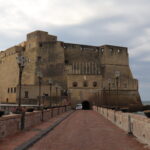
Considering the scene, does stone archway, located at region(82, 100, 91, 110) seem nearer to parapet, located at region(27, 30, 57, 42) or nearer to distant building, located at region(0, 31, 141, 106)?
distant building, located at region(0, 31, 141, 106)

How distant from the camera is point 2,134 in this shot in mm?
7617

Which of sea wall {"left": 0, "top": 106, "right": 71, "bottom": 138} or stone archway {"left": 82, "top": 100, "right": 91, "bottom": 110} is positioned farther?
stone archway {"left": 82, "top": 100, "right": 91, "bottom": 110}

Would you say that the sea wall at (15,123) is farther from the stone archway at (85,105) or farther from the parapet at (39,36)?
the parapet at (39,36)

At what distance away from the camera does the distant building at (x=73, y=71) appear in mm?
46250

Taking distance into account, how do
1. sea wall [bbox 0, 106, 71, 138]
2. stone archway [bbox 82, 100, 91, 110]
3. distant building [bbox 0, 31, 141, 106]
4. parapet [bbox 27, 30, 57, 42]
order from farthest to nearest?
parapet [bbox 27, 30, 57, 42] < stone archway [bbox 82, 100, 91, 110] < distant building [bbox 0, 31, 141, 106] < sea wall [bbox 0, 106, 71, 138]

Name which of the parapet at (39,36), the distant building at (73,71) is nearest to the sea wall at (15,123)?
the distant building at (73,71)

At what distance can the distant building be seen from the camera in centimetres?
4625

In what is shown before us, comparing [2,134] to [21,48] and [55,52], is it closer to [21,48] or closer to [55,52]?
Result: [55,52]

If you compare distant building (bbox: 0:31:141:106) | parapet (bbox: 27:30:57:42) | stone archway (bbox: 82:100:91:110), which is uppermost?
parapet (bbox: 27:30:57:42)

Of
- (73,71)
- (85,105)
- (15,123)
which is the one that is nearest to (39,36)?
(73,71)

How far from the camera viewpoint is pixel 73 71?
48.6 m

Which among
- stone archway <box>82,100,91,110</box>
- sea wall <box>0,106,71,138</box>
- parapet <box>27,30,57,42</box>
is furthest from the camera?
parapet <box>27,30,57,42</box>

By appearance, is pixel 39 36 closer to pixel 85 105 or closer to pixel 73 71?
pixel 73 71

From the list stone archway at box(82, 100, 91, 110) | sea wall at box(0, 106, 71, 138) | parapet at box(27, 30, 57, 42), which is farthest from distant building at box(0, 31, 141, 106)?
sea wall at box(0, 106, 71, 138)
